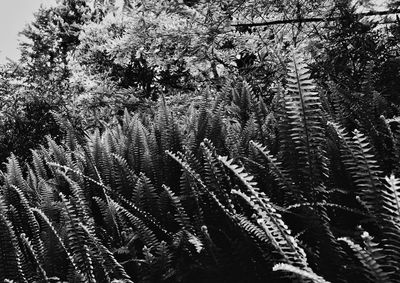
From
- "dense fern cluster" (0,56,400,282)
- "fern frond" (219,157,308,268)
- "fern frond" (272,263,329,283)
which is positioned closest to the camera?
"fern frond" (272,263,329,283)

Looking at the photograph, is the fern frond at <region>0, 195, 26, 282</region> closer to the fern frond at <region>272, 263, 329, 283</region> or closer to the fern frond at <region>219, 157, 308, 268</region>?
the fern frond at <region>219, 157, 308, 268</region>

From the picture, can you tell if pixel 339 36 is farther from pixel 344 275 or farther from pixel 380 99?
pixel 344 275

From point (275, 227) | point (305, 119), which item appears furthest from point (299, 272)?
point (305, 119)

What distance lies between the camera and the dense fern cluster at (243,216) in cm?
74

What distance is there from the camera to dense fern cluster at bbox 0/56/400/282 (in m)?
0.74

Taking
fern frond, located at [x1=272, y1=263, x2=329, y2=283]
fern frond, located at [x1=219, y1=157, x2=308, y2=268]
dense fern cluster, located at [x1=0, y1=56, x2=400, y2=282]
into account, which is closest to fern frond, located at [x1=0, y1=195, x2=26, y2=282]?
dense fern cluster, located at [x1=0, y1=56, x2=400, y2=282]

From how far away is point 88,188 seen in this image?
145 cm

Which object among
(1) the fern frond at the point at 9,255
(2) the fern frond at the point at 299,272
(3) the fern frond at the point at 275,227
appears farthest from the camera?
(1) the fern frond at the point at 9,255

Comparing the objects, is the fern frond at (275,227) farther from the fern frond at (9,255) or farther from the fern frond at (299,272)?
the fern frond at (9,255)

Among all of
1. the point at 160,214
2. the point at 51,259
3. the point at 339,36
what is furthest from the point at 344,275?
the point at 339,36

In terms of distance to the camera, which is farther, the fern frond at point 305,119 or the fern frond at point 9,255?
the fern frond at point 9,255

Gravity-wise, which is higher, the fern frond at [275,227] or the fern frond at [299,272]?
the fern frond at [275,227]

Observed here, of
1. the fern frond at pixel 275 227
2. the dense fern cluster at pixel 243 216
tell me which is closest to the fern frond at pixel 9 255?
the dense fern cluster at pixel 243 216

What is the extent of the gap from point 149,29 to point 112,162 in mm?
1865
